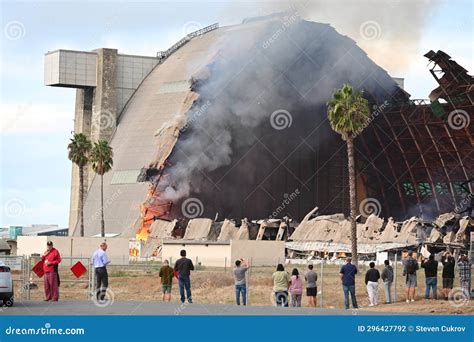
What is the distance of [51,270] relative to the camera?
38.1 meters

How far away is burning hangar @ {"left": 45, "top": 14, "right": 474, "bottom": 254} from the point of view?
103625mm

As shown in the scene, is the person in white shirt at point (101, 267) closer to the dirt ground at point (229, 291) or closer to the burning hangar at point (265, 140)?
the dirt ground at point (229, 291)

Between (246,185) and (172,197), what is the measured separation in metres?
8.23

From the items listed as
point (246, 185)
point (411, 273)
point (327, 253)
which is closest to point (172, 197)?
point (246, 185)

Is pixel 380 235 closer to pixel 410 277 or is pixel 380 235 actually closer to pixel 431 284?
pixel 431 284

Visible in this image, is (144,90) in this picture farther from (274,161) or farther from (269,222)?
(269,222)

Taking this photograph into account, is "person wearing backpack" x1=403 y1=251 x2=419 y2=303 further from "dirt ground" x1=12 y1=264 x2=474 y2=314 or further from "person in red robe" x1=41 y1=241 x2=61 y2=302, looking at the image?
"person in red robe" x1=41 y1=241 x2=61 y2=302

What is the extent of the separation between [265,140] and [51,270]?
7178 cm

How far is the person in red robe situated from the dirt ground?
8202 mm

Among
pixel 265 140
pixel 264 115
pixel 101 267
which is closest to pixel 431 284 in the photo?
pixel 101 267

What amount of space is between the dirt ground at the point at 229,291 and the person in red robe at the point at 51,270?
820 centimetres

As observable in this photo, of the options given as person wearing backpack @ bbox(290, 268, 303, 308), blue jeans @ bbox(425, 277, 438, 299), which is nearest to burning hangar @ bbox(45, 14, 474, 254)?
blue jeans @ bbox(425, 277, 438, 299)

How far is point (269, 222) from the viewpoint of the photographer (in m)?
102

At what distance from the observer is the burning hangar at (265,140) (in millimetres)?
103625
